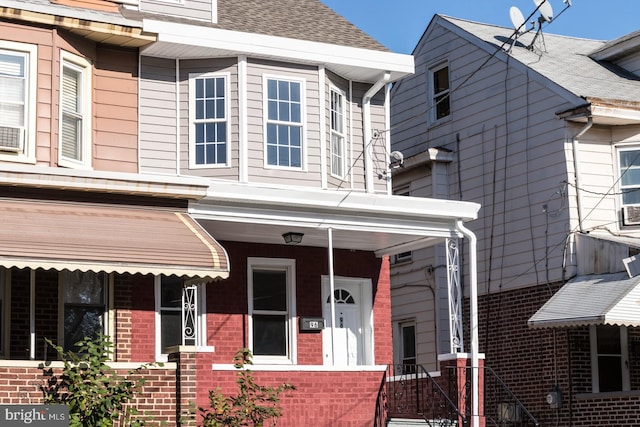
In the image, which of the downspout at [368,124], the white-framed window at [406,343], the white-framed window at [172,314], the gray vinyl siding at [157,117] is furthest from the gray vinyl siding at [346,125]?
the white-framed window at [406,343]

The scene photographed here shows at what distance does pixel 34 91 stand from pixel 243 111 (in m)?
3.91

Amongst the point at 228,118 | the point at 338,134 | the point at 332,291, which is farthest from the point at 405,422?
the point at 228,118

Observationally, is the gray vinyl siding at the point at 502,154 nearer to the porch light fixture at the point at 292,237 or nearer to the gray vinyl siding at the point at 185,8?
the porch light fixture at the point at 292,237

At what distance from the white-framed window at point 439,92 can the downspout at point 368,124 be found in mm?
5373

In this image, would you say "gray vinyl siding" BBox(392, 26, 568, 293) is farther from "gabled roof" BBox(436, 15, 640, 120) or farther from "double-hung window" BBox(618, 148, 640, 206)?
"double-hung window" BBox(618, 148, 640, 206)

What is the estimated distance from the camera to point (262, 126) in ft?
67.9

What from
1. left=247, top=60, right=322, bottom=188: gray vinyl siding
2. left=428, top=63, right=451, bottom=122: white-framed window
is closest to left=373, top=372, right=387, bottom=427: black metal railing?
left=247, top=60, right=322, bottom=188: gray vinyl siding

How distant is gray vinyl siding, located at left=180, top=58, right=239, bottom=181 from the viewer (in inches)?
800

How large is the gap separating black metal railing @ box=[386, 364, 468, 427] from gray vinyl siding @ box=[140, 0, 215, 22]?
7369 millimetres

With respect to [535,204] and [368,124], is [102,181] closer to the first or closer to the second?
[368,124]

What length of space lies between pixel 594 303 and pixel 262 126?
22.9 ft

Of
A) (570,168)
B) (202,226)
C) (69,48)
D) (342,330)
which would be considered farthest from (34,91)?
(570,168)

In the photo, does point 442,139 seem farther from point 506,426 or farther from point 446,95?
point 506,426

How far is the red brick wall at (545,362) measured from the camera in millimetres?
22250
